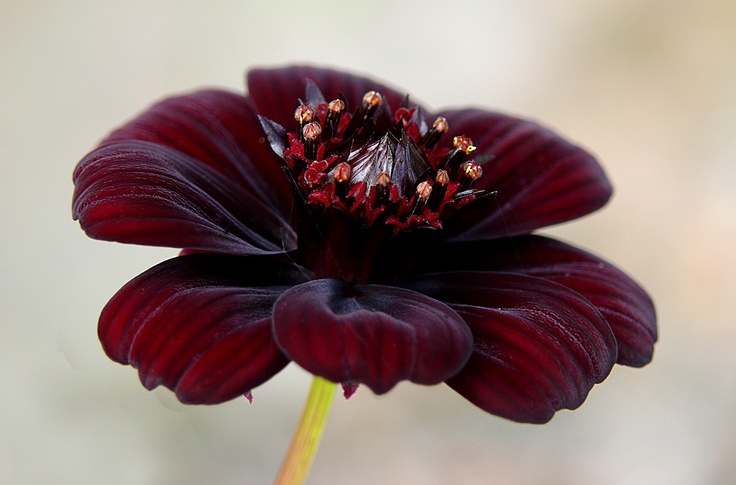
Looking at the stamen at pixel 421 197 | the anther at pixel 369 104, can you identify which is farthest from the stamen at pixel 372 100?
the stamen at pixel 421 197

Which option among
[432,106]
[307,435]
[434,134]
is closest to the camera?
[307,435]

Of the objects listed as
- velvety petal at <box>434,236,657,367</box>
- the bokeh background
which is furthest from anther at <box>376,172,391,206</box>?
the bokeh background

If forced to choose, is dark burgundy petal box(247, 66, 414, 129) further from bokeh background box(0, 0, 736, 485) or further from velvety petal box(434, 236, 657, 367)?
bokeh background box(0, 0, 736, 485)

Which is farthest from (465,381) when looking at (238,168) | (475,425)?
(475,425)

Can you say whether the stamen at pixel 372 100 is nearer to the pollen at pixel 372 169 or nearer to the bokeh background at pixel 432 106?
the pollen at pixel 372 169

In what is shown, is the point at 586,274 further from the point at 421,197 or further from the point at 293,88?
the point at 293,88

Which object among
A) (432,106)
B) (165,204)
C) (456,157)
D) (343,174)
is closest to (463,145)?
(456,157)
